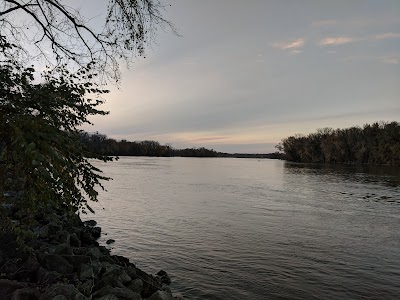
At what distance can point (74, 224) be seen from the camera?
16.1 metres

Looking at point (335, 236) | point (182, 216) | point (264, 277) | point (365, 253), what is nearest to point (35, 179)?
point (264, 277)

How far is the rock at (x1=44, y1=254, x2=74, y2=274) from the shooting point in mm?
8203

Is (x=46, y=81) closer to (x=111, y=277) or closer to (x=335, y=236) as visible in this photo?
(x=111, y=277)

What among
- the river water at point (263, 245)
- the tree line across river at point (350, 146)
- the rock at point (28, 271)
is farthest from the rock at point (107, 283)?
the tree line across river at point (350, 146)

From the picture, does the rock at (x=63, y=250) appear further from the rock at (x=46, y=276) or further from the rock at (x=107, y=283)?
the rock at (x=107, y=283)

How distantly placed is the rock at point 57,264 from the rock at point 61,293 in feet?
5.92

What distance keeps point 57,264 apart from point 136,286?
1969mm

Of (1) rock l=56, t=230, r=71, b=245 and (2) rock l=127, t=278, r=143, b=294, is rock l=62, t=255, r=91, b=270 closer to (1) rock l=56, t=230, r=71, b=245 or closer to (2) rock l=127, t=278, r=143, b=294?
(2) rock l=127, t=278, r=143, b=294

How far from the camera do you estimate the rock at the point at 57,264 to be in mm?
8203

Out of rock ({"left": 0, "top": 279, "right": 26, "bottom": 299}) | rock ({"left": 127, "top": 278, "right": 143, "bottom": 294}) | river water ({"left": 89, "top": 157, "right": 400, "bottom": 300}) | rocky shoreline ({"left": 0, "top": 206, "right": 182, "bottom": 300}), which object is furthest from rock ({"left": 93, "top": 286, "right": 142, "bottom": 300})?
river water ({"left": 89, "top": 157, "right": 400, "bottom": 300})

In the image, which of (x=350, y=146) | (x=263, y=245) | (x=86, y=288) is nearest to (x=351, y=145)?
(x=350, y=146)

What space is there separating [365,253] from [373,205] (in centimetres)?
1529

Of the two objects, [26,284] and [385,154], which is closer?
[26,284]

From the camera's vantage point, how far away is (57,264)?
27.4 feet
